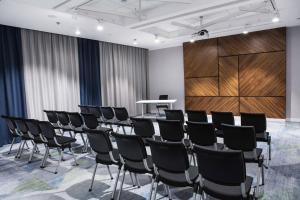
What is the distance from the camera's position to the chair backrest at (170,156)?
2256 mm

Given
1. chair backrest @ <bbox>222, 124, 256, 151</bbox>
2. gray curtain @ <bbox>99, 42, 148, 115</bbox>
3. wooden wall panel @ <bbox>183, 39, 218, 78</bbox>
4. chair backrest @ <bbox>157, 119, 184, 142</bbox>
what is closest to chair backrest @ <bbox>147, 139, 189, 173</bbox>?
chair backrest @ <bbox>222, 124, 256, 151</bbox>

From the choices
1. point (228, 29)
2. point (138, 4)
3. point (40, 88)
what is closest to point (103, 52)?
point (40, 88)

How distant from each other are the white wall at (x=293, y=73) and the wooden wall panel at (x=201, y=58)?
251cm

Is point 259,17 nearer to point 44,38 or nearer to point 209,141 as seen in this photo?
point 209,141

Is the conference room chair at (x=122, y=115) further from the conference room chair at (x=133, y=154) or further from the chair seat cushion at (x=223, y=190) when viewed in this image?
the chair seat cushion at (x=223, y=190)

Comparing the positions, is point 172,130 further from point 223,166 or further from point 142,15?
point 142,15

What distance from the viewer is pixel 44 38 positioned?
7.14 m

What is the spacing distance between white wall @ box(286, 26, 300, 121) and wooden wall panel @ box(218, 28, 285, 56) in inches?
11.6

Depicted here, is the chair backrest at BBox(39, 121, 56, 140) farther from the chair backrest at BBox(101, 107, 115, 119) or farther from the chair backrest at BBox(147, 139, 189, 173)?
the chair backrest at BBox(147, 139, 189, 173)

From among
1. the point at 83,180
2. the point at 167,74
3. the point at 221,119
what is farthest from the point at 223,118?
the point at 167,74

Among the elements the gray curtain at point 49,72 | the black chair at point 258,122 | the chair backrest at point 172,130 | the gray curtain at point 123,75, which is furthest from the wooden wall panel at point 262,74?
the gray curtain at point 49,72

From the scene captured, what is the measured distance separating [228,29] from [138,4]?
3.61m

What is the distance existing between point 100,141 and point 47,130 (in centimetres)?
165

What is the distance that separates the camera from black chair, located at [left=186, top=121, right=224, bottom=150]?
3311 millimetres
